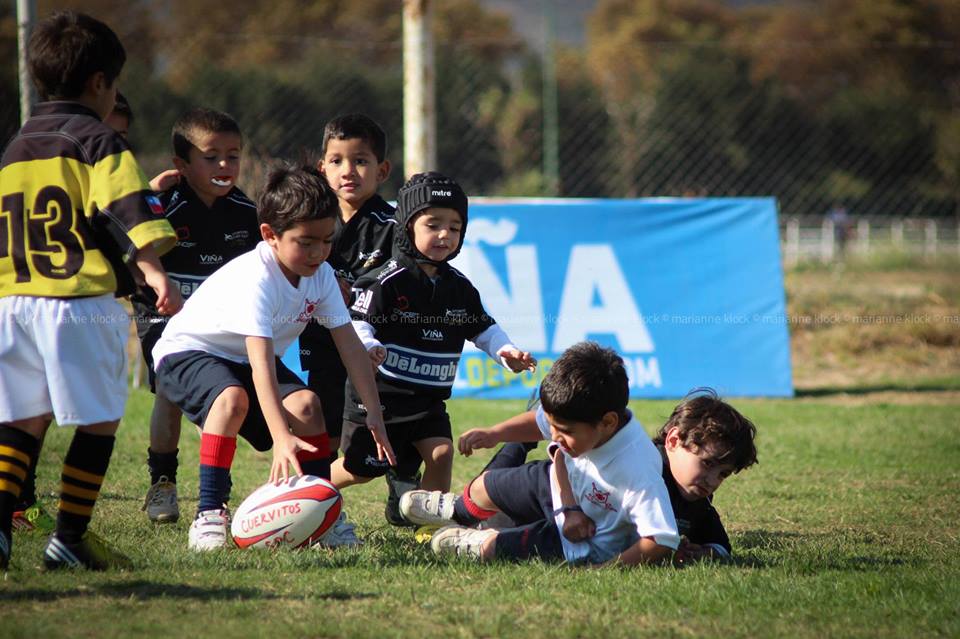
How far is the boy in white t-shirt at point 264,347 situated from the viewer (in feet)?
12.9

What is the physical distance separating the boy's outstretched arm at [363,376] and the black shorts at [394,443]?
26.0 inches

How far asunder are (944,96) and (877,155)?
47.1 ft

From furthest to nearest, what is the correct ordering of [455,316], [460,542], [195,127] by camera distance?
1. [195,127]
2. [455,316]
3. [460,542]

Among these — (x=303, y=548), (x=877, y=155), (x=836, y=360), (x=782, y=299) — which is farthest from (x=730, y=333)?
(x=877, y=155)

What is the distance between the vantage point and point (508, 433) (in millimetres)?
4168

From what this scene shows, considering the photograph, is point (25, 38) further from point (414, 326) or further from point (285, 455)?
point (285, 455)

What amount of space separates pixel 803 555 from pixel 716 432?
664 mm

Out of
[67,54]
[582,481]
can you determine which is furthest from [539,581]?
[67,54]

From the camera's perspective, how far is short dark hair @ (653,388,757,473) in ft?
12.9

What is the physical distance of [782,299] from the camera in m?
9.23

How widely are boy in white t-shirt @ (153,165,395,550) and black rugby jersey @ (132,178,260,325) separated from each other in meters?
0.83

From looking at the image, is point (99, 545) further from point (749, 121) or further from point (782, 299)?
point (749, 121)

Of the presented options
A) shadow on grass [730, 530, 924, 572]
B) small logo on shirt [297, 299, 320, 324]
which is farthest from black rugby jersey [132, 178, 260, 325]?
shadow on grass [730, 530, 924, 572]

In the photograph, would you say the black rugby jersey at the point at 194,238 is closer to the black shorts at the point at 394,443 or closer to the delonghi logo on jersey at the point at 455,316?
the black shorts at the point at 394,443
